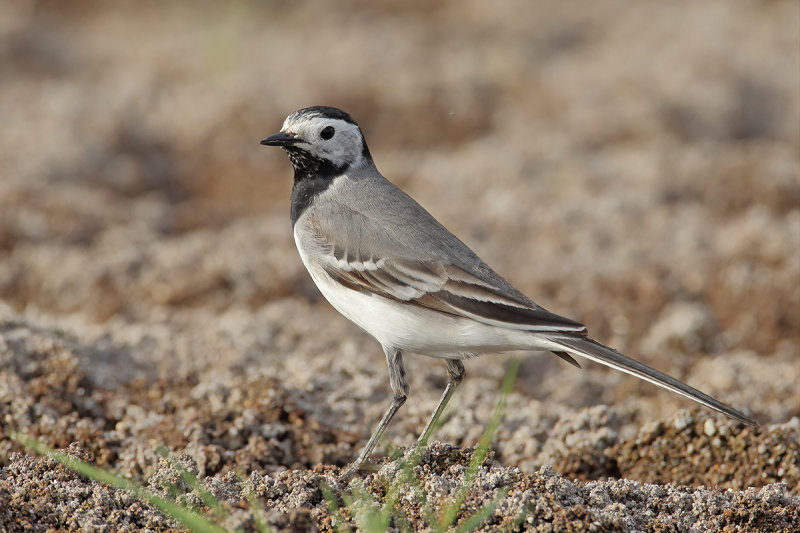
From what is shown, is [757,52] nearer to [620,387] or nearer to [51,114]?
[620,387]

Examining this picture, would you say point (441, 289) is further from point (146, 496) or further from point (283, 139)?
point (146, 496)

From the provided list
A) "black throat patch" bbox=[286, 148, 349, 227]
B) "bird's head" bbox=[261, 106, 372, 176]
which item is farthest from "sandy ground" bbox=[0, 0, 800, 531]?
"bird's head" bbox=[261, 106, 372, 176]

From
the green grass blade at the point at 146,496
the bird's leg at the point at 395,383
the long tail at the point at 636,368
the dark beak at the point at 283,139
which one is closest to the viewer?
the green grass blade at the point at 146,496

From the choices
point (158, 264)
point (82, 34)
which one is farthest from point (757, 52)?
point (82, 34)

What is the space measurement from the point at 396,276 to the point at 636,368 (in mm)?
1108

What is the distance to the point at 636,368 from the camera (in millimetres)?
3525

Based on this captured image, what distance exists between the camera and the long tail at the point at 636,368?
136 inches

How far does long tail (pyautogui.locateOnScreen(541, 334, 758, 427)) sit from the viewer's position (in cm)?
346

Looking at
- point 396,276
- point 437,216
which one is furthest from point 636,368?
point 437,216

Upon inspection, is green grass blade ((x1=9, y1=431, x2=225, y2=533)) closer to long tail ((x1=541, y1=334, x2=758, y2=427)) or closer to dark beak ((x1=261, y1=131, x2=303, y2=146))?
long tail ((x1=541, y1=334, x2=758, y2=427))

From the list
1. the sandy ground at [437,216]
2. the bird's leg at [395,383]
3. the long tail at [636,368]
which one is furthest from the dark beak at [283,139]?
the long tail at [636,368]

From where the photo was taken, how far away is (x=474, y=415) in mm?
4828

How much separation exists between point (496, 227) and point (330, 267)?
168 inches

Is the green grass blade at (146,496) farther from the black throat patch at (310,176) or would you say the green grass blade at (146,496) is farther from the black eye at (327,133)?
the black eye at (327,133)
